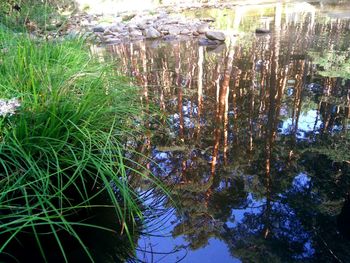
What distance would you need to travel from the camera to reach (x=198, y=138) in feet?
8.86

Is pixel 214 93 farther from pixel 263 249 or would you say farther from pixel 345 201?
pixel 263 249

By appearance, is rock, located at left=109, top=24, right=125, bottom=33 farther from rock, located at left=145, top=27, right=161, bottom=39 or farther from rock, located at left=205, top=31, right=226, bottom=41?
rock, located at left=205, top=31, right=226, bottom=41

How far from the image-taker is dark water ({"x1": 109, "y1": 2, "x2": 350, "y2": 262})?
161 centimetres

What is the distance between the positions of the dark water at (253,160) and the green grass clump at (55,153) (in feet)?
1.06

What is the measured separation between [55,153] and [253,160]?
1349 millimetres

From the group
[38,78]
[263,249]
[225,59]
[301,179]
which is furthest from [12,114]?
[225,59]

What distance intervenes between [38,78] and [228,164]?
1.29 metres

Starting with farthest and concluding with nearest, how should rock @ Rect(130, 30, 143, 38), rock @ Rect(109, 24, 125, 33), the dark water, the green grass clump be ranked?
rock @ Rect(109, 24, 125, 33) → rock @ Rect(130, 30, 143, 38) → the dark water → the green grass clump

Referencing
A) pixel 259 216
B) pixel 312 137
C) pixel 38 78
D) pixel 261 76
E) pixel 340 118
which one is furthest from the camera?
pixel 261 76

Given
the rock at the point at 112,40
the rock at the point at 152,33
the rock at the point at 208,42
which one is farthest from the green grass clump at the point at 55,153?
the rock at the point at 152,33

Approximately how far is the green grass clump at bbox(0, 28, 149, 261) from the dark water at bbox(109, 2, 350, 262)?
323 millimetres

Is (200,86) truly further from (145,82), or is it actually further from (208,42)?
(208,42)

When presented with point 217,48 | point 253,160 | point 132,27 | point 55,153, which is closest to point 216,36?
point 217,48

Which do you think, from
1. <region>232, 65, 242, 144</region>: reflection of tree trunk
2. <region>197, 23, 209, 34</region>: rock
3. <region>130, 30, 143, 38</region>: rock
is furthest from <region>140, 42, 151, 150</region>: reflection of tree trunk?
<region>197, 23, 209, 34</region>: rock
